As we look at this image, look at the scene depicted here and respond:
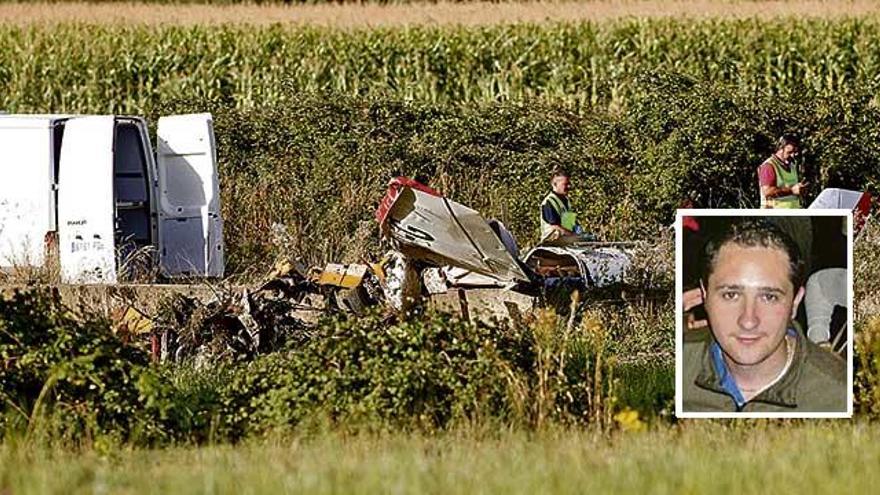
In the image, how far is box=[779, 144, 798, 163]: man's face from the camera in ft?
60.8

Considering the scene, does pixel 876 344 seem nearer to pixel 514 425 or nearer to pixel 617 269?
pixel 514 425

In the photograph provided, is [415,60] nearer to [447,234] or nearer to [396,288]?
[396,288]

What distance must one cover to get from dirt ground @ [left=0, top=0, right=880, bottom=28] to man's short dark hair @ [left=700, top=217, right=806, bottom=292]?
2316 centimetres

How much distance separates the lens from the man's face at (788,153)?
729 inches

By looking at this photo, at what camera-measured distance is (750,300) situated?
10930mm

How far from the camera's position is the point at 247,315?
14961 mm

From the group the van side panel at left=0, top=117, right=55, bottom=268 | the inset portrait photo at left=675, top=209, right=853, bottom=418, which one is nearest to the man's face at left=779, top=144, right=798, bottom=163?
the van side panel at left=0, top=117, right=55, bottom=268

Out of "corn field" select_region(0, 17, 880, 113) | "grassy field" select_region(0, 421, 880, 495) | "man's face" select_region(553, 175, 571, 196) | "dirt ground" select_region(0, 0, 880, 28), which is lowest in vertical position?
"grassy field" select_region(0, 421, 880, 495)

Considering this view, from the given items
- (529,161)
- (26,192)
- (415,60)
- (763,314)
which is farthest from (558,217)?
(415,60)

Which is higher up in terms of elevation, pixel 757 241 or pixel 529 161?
pixel 529 161

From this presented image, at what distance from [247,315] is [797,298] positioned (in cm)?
534

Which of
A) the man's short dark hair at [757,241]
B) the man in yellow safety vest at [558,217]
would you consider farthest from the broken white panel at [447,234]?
the man's short dark hair at [757,241]

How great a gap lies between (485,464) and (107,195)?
8.74 m

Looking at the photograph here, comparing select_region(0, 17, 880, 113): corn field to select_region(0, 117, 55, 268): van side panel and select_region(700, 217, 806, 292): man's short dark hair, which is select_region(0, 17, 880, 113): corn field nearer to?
select_region(0, 117, 55, 268): van side panel
